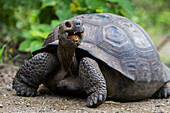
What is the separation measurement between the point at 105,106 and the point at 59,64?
783 mm

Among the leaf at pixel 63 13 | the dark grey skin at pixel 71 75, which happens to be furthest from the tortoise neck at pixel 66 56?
the leaf at pixel 63 13

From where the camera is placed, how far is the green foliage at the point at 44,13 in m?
4.34

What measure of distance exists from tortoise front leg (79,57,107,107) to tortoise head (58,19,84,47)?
28cm

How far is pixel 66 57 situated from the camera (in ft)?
9.00

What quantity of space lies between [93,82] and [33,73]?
0.75m

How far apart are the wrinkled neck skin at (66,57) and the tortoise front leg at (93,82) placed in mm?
186

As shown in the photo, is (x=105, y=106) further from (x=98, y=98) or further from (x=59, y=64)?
(x=59, y=64)

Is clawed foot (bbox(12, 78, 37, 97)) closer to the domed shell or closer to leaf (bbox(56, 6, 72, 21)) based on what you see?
the domed shell

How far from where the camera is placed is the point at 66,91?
9.55ft

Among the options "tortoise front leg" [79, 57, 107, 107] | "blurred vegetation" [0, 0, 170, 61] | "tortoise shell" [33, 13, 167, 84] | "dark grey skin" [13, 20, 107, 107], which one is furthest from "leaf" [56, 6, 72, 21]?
"tortoise front leg" [79, 57, 107, 107]

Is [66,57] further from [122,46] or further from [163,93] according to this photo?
[163,93]

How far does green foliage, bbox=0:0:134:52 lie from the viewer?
434cm

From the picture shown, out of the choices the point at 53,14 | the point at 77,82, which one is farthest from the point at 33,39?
the point at 77,82

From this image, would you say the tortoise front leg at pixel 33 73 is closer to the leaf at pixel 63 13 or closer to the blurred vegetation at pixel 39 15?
the blurred vegetation at pixel 39 15
